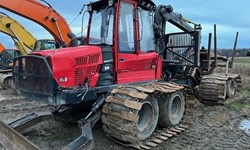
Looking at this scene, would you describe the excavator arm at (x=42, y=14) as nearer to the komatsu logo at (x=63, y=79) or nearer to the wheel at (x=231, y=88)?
the komatsu logo at (x=63, y=79)

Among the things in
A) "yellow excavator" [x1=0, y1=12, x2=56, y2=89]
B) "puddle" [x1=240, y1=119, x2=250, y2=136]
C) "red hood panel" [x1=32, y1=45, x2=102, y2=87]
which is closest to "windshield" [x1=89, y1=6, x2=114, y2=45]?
"red hood panel" [x1=32, y1=45, x2=102, y2=87]

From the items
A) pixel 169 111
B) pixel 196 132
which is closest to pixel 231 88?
pixel 196 132

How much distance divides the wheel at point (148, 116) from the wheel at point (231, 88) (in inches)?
200

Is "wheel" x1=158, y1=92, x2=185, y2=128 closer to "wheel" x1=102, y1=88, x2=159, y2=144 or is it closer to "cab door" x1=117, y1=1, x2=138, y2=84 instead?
"wheel" x1=102, y1=88, x2=159, y2=144

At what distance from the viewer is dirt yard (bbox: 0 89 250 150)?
5203 millimetres

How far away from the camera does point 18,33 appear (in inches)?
490

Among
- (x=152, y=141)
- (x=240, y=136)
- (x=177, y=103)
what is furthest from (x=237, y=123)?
(x=152, y=141)

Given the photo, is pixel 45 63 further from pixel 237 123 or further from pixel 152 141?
pixel 237 123

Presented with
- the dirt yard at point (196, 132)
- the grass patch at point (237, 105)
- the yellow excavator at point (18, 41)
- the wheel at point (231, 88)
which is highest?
the yellow excavator at point (18, 41)

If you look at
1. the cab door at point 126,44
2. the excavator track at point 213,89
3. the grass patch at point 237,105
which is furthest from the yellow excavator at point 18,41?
the grass patch at point 237,105

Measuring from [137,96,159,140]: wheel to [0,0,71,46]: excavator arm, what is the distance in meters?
4.26

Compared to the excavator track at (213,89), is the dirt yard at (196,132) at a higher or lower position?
lower

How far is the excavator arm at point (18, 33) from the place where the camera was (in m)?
11.8

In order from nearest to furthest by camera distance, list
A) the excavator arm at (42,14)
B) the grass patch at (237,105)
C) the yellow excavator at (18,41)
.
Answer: the grass patch at (237,105), the excavator arm at (42,14), the yellow excavator at (18,41)
